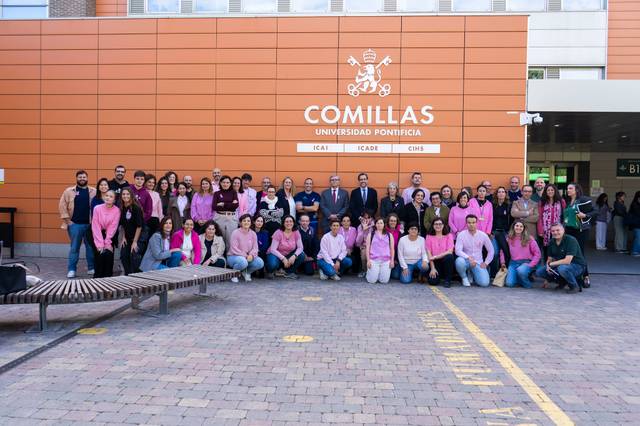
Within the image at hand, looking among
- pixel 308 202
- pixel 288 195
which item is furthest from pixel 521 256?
pixel 288 195

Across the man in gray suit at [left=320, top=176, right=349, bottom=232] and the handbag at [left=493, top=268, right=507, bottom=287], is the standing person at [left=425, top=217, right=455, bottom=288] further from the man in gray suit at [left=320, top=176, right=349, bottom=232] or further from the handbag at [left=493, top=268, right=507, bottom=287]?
the man in gray suit at [left=320, top=176, right=349, bottom=232]

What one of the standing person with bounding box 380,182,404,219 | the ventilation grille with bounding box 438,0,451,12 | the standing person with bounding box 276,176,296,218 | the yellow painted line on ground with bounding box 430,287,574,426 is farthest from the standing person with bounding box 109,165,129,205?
the ventilation grille with bounding box 438,0,451,12

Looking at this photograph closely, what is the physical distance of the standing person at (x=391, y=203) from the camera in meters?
9.94

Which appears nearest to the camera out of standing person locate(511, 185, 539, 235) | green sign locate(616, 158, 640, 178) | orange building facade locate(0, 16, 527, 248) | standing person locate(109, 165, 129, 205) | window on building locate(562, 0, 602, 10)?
standing person locate(511, 185, 539, 235)

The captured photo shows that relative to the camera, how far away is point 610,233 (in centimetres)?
1669

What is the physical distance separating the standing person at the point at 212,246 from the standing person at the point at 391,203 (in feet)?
11.0

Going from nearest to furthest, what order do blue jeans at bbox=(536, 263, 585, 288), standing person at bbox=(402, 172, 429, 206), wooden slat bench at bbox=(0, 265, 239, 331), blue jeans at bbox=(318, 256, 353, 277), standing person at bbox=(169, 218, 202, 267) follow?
1. wooden slat bench at bbox=(0, 265, 239, 331)
2. blue jeans at bbox=(536, 263, 585, 288)
3. standing person at bbox=(169, 218, 202, 267)
4. blue jeans at bbox=(318, 256, 353, 277)
5. standing person at bbox=(402, 172, 429, 206)

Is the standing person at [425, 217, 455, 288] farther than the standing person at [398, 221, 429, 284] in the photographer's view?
No

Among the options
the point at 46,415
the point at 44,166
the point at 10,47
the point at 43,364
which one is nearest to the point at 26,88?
the point at 10,47

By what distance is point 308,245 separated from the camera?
9.63 metres

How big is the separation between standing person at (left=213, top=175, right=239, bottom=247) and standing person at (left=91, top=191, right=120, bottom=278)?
5.98ft

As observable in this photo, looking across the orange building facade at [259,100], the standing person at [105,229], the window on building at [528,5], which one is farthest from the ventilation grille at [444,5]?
the standing person at [105,229]

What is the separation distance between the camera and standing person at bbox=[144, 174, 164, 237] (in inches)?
362

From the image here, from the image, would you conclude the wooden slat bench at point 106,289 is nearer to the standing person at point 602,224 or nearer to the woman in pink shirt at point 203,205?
the woman in pink shirt at point 203,205
